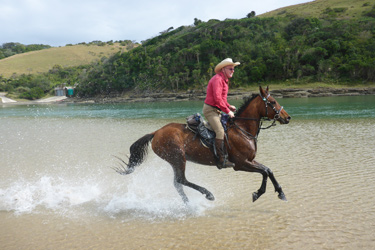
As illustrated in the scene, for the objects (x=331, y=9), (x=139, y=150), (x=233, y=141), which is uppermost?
(x=331, y=9)

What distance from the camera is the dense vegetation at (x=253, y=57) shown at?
75.4 m

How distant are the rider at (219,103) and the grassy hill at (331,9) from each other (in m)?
117

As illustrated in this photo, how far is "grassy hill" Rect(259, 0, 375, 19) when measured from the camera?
106000 millimetres

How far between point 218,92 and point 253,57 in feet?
302

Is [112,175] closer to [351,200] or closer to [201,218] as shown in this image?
[201,218]

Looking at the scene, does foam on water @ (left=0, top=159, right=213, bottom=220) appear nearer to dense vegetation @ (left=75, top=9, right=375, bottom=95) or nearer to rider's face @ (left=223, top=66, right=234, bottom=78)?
rider's face @ (left=223, top=66, right=234, bottom=78)

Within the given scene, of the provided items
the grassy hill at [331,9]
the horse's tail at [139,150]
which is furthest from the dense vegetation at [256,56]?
the horse's tail at [139,150]

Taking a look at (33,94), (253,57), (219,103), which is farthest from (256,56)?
(219,103)

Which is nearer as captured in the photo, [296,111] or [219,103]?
[219,103]

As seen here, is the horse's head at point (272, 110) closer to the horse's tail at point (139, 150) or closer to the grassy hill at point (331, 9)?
the horse's tail at point (139, 150)

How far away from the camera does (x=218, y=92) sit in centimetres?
651

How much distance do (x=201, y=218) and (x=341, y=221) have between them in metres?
2.87

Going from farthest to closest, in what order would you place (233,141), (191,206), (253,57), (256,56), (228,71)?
1. (253,57)
2. (256,56)
3. (191,206)
4. (233,141)
5. (228,71)

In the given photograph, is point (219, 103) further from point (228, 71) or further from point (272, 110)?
point (272, 110)
